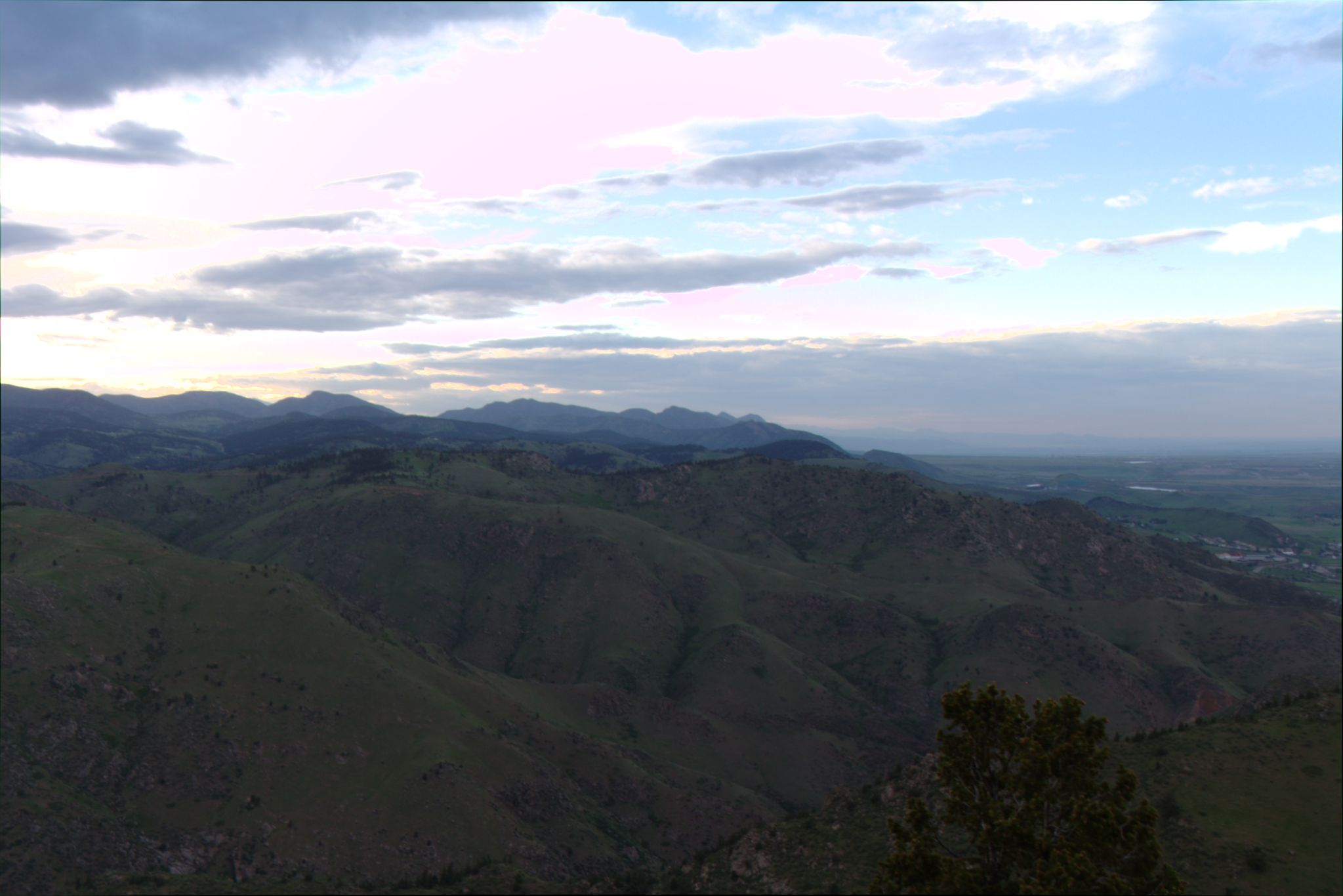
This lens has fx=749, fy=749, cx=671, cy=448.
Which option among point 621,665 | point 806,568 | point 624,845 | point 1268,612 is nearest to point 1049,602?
point 1268,612

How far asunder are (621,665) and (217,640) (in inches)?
2726

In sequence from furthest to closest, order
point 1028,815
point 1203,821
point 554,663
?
point 554,663, point 1203,821, point 1028,815

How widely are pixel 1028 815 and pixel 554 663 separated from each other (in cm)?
13495

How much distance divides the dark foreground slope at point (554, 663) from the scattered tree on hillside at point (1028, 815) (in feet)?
203

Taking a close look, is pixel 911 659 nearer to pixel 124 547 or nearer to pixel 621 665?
pixel 621 665

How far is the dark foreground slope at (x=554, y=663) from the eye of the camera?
3093 inches

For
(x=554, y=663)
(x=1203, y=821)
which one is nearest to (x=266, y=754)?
(x=554, y=663)

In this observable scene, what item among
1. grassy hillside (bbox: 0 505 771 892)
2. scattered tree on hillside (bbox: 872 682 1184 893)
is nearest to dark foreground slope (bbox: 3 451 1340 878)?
grassy hillside (bbox: 0 505 771 892)

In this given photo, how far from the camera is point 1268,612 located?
533 ft

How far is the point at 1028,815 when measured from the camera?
20094 millimetres

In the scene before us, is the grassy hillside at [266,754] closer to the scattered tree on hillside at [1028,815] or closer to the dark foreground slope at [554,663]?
the dark foreground slope at [554,663]

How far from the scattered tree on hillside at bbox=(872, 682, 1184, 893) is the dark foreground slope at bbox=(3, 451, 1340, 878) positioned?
6190 cm

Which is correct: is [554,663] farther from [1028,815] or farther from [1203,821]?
[1028,815]

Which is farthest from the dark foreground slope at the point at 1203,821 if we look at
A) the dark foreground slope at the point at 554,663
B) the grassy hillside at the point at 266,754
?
the dark foreground slope at the point at 554,663
